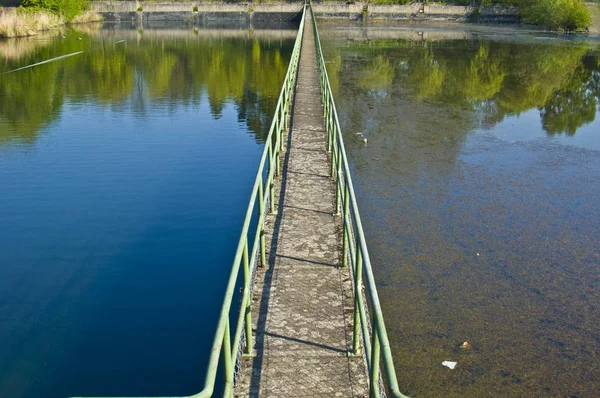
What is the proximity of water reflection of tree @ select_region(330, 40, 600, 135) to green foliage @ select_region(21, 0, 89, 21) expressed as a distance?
28.8m

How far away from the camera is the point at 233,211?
1137 centimetres

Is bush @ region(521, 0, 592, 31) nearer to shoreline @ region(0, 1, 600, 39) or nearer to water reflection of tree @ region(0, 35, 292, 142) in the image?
shoreline @ region(0, 1, 600, 39)

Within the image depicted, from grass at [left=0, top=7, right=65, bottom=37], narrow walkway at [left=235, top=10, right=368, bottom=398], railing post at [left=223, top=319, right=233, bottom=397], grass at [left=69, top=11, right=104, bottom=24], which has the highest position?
grass at [left=69, top=11, right=104, bottom=24]

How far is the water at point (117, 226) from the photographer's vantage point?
6.83 metres

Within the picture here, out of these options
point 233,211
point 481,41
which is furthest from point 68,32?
point 233,211

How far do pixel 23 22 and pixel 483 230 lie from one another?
137 ft

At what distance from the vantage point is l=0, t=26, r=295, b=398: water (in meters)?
6.83

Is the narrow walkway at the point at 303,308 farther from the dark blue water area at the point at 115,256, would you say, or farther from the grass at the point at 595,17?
the grass at the point at 595,17

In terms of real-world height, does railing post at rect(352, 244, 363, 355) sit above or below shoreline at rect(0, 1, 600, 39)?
below

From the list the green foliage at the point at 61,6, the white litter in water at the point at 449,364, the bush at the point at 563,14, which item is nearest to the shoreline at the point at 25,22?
the green foliage at the point at 61,6

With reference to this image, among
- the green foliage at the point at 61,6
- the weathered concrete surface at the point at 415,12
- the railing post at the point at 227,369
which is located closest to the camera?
the railing post at the point at 227,369

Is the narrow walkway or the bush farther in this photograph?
the bush

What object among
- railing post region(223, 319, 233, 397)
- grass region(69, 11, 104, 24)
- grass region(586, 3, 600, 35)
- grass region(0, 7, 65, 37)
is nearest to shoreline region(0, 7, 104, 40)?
Answer: grass region(0, 7, 65, 37)

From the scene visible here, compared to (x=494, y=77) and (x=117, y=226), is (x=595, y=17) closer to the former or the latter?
(x=494, y=77)
